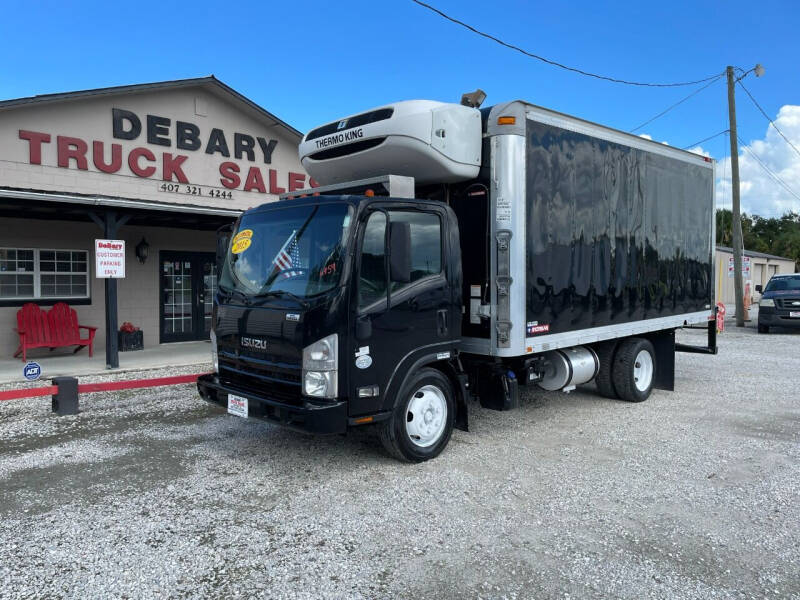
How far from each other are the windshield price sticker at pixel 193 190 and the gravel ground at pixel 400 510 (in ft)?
24.2

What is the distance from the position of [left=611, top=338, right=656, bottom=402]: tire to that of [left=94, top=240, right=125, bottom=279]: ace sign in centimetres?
775

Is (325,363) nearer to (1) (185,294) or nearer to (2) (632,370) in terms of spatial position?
(2) (632,370)

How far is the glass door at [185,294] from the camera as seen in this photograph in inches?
525

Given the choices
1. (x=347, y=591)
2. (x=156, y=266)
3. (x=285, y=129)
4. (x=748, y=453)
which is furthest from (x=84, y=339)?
(x=748, y=453)

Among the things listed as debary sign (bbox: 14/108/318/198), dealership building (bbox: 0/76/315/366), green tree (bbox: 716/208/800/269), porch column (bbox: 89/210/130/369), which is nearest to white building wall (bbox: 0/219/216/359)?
dealership building (bbox: 0/76/315/366)

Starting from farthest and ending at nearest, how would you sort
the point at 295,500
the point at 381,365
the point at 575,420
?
the point at 575,420
the point at 381,365
the point at 295,500

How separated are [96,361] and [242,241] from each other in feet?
23.3

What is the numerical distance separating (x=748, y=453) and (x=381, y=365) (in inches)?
144

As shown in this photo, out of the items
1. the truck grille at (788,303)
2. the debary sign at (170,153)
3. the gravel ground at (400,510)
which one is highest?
the debary sign at (170,153)

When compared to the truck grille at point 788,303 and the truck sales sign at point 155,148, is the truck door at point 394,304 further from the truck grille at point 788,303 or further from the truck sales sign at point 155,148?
the truck grille at point 788,303

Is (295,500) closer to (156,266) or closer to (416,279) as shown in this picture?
(416,279)

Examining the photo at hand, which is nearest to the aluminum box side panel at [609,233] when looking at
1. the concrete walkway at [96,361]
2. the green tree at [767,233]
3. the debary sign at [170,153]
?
the debary sign at [170,153]

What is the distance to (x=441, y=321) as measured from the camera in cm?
513

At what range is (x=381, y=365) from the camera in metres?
4.65
